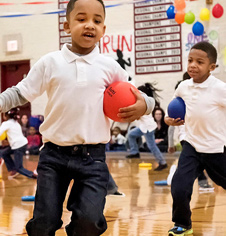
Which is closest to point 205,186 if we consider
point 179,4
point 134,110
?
point 134,110

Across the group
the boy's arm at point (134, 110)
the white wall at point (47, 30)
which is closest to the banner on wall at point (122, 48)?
the white wall at point (47, 30)

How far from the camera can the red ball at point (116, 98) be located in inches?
94.0

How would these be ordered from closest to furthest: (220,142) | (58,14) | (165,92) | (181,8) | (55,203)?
(55,203)
(220,142)
(181,8)
(165,92)
(58,14)

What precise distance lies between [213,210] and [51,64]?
93.5 inches

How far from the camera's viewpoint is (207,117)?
11.4ft

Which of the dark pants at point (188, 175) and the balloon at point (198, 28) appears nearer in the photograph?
the dark pants at point (188, 175)

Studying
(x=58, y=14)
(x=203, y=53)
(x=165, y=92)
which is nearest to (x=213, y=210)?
(x=203, y=53)

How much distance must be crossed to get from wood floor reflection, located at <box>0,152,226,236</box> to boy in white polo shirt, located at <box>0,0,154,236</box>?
43.2 inches

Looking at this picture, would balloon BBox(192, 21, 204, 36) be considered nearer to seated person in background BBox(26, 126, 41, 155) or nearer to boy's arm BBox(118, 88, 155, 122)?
seated person in background BBox(26, 126, 41, 155)

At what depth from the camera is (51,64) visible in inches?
95.3

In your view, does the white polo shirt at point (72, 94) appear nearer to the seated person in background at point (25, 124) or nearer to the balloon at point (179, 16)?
the balloon at point (179, 16)

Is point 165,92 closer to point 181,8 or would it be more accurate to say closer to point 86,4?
point 181,8

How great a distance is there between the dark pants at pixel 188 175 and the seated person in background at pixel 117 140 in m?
7.04

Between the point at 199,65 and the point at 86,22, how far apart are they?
1.37 meters
